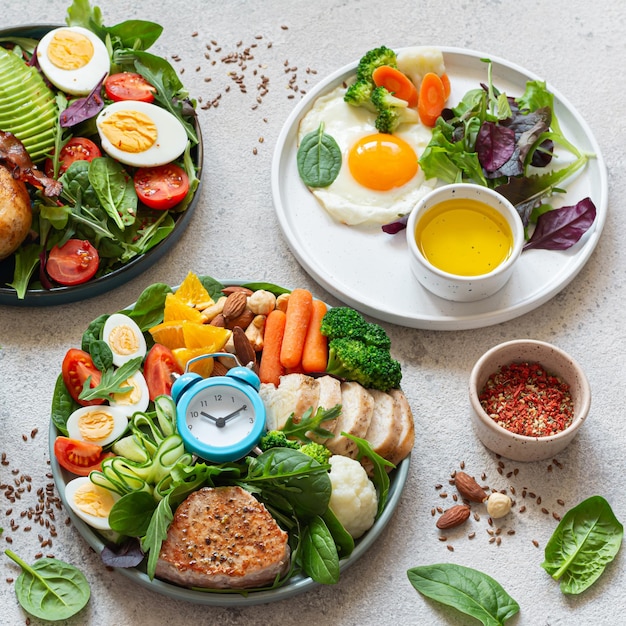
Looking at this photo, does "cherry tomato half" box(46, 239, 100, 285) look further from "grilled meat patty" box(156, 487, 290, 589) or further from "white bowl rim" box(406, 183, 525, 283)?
"white bowl rim" box(406, 183, 525, 283)

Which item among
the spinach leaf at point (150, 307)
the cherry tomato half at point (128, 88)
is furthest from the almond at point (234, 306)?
the cherry tomato half at point (128, 88)

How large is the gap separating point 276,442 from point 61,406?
0.67 m

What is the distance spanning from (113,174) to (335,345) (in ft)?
3.19

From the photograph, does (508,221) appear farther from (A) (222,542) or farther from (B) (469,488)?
(A) (222,542)

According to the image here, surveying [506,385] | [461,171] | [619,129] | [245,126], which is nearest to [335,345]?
[506,385]

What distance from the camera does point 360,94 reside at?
A: 3389 mm

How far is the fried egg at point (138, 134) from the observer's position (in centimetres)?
321

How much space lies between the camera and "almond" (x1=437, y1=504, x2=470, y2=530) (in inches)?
114

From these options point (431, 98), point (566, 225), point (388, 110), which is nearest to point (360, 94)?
point (388, 110)

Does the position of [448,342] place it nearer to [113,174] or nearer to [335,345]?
[335,345]

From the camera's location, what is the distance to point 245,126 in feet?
11.7

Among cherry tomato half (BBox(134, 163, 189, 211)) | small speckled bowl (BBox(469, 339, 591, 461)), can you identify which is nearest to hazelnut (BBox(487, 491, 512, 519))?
small speckled bowl (BBox(469, 339, 591, 461))

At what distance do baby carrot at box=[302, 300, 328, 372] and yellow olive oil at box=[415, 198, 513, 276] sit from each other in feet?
1.47

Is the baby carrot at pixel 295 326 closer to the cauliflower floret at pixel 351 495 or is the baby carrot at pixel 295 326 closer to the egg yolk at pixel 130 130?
the cauliflower floret at pixel 351 495
